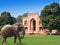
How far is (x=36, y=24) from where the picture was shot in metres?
84.9

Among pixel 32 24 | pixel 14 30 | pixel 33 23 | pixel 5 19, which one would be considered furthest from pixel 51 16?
pixel 14 30

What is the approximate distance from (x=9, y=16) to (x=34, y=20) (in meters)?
12.1

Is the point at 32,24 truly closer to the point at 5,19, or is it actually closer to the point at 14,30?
the point at 5,19

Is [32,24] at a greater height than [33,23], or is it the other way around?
[33,23]

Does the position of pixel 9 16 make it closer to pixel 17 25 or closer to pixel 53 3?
pixel 53 3

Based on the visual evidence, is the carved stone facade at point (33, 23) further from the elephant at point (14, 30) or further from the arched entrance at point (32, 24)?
the elephant at point (14, 30)

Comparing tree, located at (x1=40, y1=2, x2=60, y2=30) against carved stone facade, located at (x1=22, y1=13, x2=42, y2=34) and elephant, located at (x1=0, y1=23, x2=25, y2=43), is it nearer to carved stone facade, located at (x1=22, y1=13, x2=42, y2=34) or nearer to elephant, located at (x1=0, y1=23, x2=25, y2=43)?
carved stone facade, located at (x1=22, y1=13, x2=42, y2=34)

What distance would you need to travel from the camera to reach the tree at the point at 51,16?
6981cm

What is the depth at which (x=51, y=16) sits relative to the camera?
237ft

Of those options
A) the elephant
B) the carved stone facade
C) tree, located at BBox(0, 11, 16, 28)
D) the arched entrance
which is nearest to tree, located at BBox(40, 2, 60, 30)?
the carved stone facade

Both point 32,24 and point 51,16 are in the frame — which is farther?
point 32,24

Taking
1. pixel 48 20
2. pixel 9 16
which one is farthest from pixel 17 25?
pixel 9 16

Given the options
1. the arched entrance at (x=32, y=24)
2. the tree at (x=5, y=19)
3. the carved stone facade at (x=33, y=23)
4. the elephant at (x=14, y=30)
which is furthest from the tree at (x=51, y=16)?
the elephant at (x=14, y=30)

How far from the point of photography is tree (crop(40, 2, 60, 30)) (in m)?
69.8
